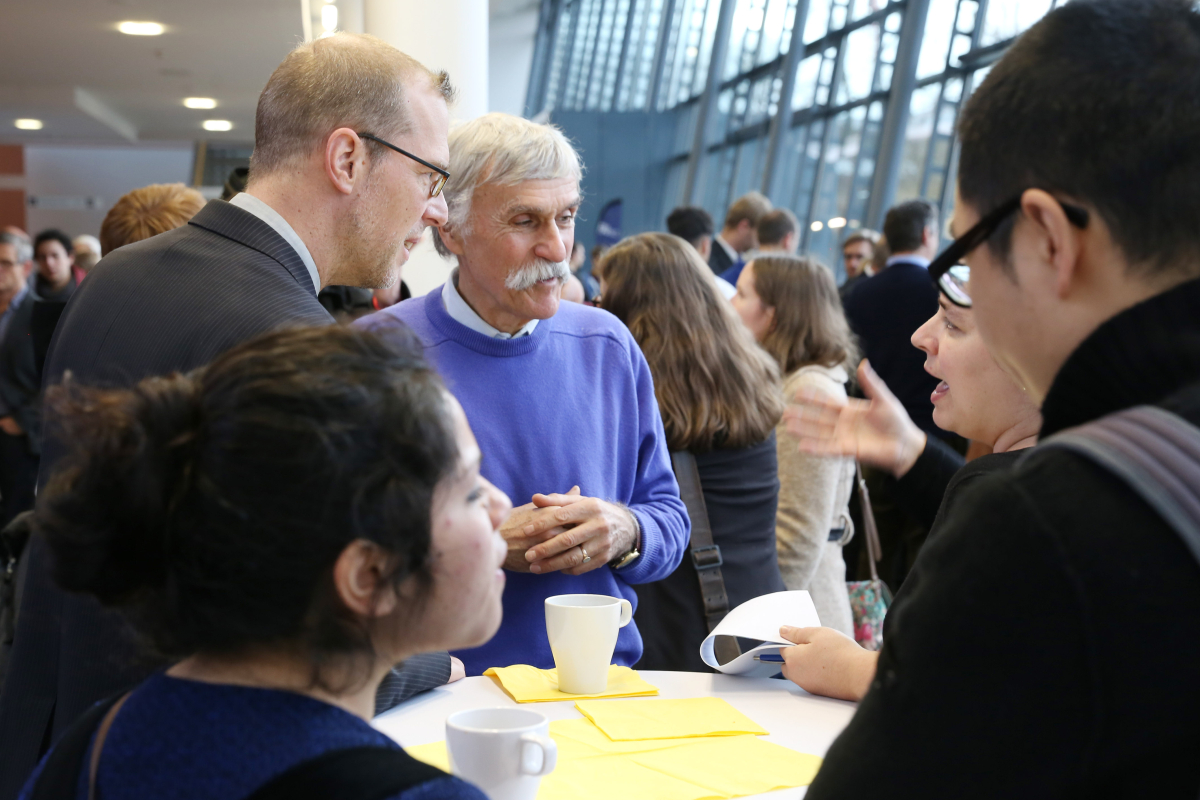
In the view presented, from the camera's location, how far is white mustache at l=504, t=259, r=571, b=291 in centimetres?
211

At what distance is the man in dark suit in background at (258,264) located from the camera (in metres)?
1.35

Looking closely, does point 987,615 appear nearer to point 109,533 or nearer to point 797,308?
point 109,533

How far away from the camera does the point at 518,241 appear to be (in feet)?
7.12

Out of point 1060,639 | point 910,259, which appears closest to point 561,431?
point 1060,639

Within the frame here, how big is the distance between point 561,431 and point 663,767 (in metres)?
0.89

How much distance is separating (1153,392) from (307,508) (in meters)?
0.65

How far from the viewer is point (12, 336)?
17.5 ft

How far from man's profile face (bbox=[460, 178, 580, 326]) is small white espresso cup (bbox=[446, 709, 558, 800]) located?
3.81 ft

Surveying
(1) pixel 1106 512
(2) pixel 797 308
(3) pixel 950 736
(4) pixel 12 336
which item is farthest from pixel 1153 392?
(4) pixel 12 336

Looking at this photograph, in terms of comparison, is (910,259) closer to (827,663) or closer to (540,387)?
(540,387)

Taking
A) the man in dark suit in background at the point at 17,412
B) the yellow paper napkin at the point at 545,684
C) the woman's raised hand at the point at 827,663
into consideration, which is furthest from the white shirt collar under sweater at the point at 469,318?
the man in dark suit in background at the point at 17,412

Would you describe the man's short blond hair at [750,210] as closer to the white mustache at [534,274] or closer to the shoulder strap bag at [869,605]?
the shoulder strap bag at [869,605]

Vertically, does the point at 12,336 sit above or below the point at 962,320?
below

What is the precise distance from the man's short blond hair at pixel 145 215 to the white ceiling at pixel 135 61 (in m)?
5.60
